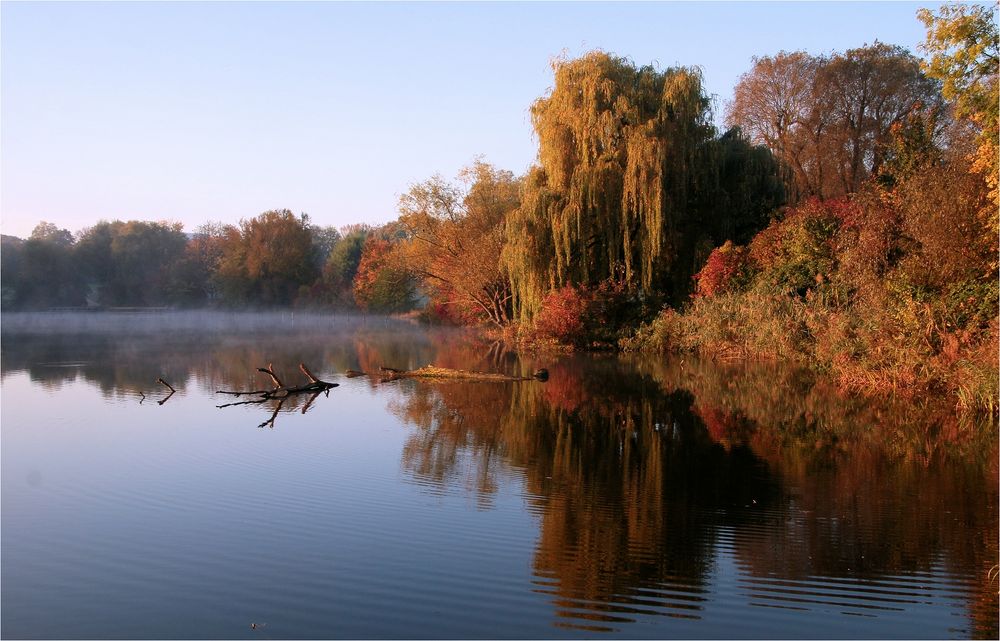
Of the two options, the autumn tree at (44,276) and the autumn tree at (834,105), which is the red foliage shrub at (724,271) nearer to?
the autumn tree at (834,105)

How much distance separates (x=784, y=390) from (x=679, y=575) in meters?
10.4

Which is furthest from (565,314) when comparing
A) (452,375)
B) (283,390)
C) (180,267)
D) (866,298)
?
(180,267)

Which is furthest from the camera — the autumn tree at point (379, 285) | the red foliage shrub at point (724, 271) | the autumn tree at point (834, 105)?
the autumn tree at point (379, 285)

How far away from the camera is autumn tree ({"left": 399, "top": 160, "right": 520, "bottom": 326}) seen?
32.6m

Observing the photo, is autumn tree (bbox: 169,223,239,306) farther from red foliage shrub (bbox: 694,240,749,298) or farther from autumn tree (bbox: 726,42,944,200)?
red foliage shrub (bbox: 694,240,749,298)

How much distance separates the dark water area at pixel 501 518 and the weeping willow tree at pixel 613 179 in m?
9.69

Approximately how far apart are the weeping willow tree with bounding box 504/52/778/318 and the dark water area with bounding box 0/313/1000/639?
31.8 feet

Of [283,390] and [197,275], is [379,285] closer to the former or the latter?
[197,275]

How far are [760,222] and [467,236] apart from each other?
1252 cm

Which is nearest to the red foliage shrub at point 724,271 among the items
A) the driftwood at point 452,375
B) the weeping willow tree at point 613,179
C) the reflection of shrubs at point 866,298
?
the reflection of shrubs at point 866,298

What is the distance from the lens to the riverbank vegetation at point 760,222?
47.6ft

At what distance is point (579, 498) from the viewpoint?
8164mm

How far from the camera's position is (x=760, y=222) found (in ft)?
84.1

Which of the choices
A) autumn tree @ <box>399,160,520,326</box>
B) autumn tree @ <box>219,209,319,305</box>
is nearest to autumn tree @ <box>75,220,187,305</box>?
autumn tree @ <box>219,209,319,305</box>
